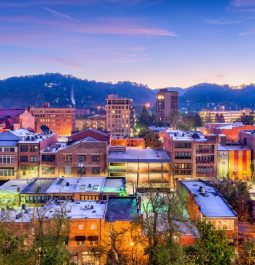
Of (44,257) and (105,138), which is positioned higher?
(105,138)

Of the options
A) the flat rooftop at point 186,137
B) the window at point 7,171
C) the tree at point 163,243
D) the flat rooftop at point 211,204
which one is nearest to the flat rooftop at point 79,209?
the tree at point 163,243

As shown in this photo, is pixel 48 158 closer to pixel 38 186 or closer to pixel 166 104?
pixel 38 186

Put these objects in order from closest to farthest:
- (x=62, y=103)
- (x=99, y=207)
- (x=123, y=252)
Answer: (x=123, y=252) < (x=99, y=207) < (x=62, y=103)

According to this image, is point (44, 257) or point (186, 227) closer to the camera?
point (44, 257)

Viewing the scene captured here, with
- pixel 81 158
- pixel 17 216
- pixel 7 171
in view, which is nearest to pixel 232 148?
pixel 81 158

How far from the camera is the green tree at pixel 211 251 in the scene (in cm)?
2455

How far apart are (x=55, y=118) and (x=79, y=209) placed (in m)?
93.2

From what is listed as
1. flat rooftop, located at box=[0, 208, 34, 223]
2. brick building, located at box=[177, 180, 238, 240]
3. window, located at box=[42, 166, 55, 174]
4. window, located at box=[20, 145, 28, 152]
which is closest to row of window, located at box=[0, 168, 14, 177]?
window, located at box=[20, 145, 28, 152]

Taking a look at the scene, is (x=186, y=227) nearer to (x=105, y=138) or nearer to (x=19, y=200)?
(x=19, y=200)

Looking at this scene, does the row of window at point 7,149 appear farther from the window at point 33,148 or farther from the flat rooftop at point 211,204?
the flat rooftop at point 211,204

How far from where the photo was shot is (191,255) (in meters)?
25.8

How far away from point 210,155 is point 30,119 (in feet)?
169

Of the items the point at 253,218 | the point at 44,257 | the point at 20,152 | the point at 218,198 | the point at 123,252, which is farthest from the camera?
the point at 20,152

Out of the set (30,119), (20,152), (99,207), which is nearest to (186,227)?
(99,207)
